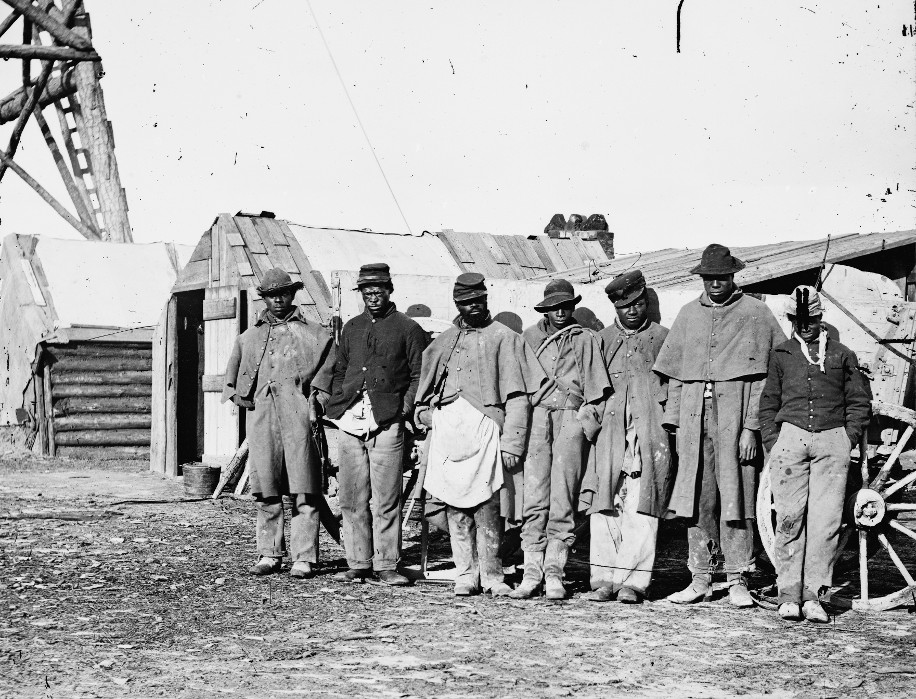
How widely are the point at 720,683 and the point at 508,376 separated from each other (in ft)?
8.67

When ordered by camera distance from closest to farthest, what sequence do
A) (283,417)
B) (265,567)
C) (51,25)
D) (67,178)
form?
(265,567)
(283,417)
(51,25)
(67,178)

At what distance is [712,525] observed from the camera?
705 cm

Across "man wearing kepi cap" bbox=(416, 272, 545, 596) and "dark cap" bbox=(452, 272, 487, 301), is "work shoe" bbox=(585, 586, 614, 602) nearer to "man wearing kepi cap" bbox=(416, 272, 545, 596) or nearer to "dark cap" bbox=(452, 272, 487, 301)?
"man wearing kepi cap" bbox=(416, 272, 545, 596)

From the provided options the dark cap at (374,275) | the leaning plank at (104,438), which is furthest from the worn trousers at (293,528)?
the leaning plank at (104,438)

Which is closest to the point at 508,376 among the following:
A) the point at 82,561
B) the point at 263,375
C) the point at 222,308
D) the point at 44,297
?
the point at 263,375

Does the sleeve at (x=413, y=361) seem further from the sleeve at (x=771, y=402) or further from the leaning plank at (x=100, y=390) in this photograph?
the leaning plank at (x=100, y=390)

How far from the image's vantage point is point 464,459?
24.1 ft

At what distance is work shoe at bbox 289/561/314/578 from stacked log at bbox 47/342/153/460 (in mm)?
9417

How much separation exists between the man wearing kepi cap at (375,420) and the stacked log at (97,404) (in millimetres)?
9657

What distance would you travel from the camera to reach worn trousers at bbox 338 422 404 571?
7.73 metres

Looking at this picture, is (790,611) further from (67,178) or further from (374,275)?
(67,178)

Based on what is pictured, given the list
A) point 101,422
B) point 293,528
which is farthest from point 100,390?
point 293,528

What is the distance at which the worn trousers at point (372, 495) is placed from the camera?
7.73 meters

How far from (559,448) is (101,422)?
10.9 m
